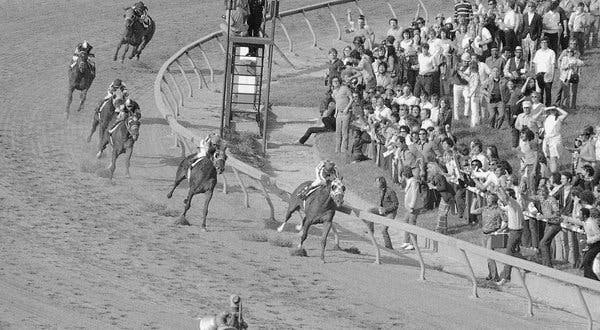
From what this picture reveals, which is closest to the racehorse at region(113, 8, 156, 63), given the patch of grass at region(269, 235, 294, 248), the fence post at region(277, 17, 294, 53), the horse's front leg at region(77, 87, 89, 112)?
the fence post at region(277, 17, 294, 53)

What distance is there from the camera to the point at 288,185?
77.1ft

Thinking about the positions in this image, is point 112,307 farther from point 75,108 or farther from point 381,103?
point 75,108

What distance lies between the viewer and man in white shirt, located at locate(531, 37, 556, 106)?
78.4 feet

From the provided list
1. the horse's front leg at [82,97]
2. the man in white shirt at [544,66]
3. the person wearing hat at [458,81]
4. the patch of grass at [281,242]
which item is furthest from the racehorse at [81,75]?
the man in white shirt at [544,66]

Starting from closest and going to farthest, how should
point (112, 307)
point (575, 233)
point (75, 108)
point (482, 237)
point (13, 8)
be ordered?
point (112, 307)
point (575, 233)
point (482, 237)
point (75, 108)
point (13, 8)

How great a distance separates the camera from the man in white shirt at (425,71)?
80.8 ft

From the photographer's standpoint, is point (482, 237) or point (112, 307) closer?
point (112, 307)

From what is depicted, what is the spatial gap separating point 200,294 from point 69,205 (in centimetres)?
422

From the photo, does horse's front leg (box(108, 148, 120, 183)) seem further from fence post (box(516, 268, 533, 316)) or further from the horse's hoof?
fence post (box(516, 268, 533, 316))

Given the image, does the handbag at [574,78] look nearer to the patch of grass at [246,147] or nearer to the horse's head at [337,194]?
the patch of grass at [246,147]

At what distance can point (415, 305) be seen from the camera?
56.6 feet

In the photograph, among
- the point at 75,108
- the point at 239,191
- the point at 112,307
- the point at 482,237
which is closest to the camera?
the point at 112,307

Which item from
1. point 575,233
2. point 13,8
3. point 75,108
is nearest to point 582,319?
point 575,233

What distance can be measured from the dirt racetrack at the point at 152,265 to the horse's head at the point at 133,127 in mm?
667
